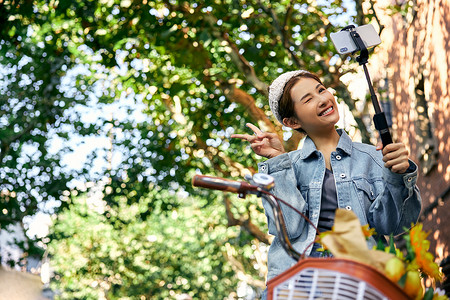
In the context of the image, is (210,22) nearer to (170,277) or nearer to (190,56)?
(190,56)

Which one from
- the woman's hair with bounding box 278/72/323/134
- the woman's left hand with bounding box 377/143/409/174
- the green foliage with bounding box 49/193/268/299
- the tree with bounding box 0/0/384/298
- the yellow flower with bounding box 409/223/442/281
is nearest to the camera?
the yellow flower with bounding box 409/223/442/281

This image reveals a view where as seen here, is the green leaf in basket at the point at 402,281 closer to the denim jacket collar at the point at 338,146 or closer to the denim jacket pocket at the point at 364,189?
the denim jacket pocket at the point at 364,189

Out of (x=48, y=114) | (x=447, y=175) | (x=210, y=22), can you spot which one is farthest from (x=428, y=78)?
(x=48, y=114)

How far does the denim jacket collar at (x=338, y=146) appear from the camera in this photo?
3.14 m

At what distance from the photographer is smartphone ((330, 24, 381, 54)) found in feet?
10.1

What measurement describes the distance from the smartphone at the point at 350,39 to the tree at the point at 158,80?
4.41 metres

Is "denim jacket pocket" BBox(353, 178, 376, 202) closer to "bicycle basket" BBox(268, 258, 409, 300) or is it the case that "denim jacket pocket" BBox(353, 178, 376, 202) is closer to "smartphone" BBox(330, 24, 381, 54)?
"smartphone" BBox(330, 24, 381, 54)

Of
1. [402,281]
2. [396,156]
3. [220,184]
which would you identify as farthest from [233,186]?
[396,156]

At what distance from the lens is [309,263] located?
1935 millimetres

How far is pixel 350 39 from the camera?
10.2 feet

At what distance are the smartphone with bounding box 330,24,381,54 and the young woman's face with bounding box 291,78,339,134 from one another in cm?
26

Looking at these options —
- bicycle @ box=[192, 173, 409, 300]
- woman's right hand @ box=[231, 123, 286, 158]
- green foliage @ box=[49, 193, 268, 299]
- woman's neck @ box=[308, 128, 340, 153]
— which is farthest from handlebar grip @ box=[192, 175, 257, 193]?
green foliage @ box=[49, 193, 268, 299]

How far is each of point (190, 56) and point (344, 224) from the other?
25.7 feet

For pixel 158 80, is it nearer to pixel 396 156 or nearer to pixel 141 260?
pixel 396 156
